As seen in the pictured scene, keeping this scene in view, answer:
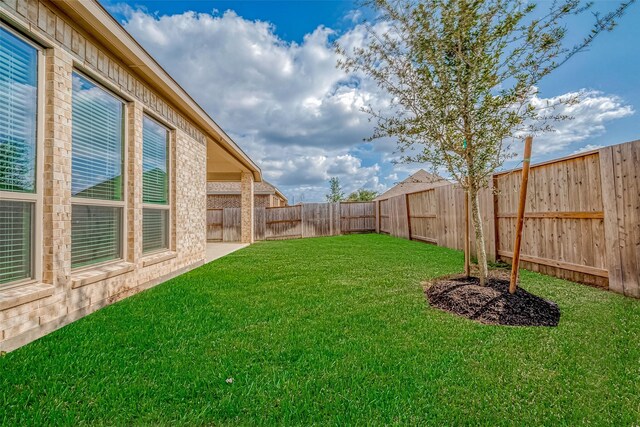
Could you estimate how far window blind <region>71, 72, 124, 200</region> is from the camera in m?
3.44

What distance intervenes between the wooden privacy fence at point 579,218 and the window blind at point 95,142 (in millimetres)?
5752

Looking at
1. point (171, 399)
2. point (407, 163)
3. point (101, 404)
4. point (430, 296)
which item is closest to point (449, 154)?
point (407, 163)

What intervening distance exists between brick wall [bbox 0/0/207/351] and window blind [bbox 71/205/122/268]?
0.12 metres

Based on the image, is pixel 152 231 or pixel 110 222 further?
pixel 152 231

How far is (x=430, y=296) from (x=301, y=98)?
8.52 meters

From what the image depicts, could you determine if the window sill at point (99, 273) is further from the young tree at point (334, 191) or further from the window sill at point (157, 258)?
the young tree at point (334, 191)

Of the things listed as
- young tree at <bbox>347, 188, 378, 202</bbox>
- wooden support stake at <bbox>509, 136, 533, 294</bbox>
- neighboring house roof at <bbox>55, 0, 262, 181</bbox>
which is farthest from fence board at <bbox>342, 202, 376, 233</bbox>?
young tree at <bbox>347, 188, 378, 202</bbox>

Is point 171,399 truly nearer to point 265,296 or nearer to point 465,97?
point 265,296

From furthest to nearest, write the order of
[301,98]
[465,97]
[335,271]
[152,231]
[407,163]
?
1. [301,98]
2. [335,271]
3. [152,231]
4. [407,163]
5. [465,97]

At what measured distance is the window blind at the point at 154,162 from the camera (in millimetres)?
4906

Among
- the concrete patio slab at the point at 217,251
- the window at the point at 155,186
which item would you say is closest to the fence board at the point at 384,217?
the concrete patio slab at the point at 217,251

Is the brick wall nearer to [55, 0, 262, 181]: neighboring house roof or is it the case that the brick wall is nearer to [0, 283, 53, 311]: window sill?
[0, 283, 53, 311]: window sill

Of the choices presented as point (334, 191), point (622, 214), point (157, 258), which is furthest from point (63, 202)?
point (334, 191)

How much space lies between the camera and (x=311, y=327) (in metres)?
3.01
